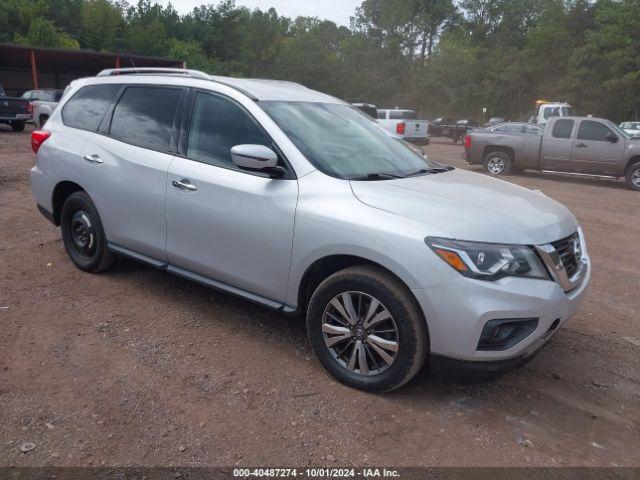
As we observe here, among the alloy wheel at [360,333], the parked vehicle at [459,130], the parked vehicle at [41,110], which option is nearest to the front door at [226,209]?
the alloy wheel at [360,333]

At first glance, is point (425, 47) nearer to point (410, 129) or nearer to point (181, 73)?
point (410, 129)

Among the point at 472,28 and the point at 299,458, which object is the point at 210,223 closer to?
the point at 299,458

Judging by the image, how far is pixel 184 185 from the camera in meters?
3.88

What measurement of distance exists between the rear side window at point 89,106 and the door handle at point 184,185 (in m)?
1.34

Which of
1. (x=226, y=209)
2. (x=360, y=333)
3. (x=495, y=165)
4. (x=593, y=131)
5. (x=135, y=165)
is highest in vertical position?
(x=593, y=131)

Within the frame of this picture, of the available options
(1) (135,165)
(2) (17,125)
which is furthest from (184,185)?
(2) (17,125)

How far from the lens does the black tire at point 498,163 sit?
1423cm

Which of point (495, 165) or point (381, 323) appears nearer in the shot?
point (381, 323)

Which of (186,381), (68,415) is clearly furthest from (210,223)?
(68,415)

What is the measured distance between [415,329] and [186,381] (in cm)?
142

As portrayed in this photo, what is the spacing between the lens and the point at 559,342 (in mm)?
4039

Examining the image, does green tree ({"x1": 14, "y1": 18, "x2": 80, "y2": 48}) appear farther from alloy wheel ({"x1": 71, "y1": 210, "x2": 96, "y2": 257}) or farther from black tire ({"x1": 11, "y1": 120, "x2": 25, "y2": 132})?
alloy wheel ({"x1": 71, "y1": 210, "x2": 96, "y2": 257})

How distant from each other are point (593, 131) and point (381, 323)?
1236cm

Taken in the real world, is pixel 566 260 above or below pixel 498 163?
above
